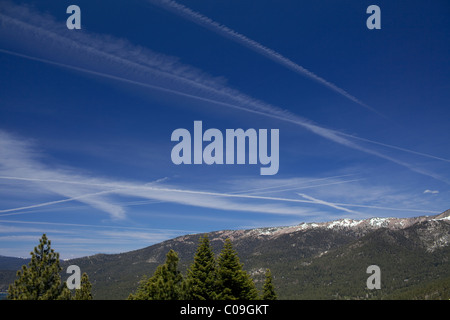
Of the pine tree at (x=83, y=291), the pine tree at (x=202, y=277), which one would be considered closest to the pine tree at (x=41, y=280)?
the pine tree at (x=83, y=291)

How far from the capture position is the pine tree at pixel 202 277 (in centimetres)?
2941

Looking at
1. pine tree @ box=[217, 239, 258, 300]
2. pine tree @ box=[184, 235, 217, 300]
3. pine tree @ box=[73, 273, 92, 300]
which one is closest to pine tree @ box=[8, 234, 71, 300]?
pine tree @ box=[73, 273, 92, 300]

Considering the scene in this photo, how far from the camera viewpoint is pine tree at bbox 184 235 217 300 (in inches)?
1158

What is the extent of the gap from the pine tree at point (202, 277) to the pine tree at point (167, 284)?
38.4 inches

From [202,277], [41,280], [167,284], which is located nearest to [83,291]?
[41,280]

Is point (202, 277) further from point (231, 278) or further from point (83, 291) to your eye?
point (83, 291)

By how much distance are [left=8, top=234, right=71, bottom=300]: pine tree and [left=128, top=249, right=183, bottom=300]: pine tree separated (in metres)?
7.03

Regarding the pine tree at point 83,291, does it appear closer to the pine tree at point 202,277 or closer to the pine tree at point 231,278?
the pine tree at point 202,277
